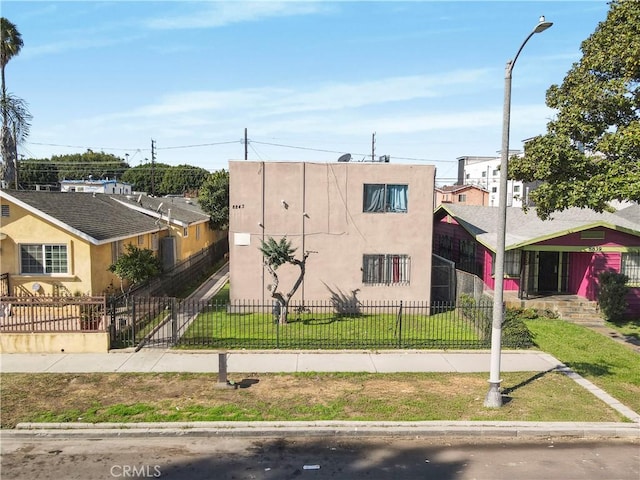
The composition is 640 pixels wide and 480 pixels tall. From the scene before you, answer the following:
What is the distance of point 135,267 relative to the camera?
1908 centimetres

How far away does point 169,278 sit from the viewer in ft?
72.1

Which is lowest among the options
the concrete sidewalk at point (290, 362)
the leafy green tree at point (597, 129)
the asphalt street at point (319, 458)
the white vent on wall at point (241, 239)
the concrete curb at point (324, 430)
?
the asphalt street at point (319, 458)

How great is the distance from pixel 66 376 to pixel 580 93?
15735 millimetres

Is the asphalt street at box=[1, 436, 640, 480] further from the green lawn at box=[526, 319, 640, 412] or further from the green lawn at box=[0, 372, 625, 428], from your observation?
the green lawn at box=[526, 319, 640, 412]

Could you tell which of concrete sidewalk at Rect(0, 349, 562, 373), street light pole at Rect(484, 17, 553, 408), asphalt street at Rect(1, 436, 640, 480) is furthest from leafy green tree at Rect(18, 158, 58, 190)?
street light pole at Rect(484, 17, 553, 408)

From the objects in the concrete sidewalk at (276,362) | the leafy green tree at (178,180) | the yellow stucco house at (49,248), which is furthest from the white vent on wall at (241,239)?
the leafy green tree at (178,180)

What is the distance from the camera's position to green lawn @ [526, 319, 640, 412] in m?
12.1

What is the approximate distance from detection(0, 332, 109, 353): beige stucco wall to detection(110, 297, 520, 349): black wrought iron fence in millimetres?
525

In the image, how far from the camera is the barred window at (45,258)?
18.9 meters

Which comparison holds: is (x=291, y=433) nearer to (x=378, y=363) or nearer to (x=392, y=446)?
(x=392, y=446)

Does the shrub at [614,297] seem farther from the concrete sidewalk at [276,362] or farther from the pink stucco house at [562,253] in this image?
the concrete sidewalk at [276,362]

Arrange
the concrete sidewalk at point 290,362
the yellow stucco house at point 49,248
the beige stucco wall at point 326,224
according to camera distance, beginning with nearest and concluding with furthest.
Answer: the concrete sidewalk at point 290,362 → the yellow stucco house at point 49,248 → the beige stucco wall at point 326,224

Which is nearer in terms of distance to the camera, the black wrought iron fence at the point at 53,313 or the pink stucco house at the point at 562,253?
the black wrought iron fence at the point at 53,313

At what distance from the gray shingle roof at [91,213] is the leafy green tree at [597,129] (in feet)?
51.9
